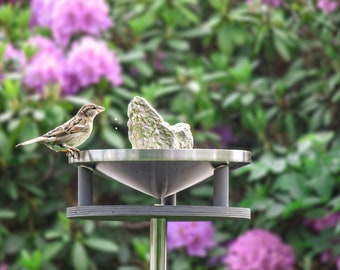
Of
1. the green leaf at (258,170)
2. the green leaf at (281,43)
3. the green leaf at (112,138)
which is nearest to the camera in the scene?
the green leaf at (258,170)

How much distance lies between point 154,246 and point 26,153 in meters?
2.93

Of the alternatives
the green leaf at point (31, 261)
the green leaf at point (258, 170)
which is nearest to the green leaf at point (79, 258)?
the green leaf at point (31, 261)

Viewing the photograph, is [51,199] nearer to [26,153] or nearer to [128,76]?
[26,153]

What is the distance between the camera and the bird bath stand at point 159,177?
10.9ft

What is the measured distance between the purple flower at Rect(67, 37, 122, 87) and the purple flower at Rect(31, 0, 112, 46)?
223 millimetres

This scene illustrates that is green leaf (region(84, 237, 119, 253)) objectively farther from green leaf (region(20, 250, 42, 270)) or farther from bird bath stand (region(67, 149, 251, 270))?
bird bath stand (region(67, 149, 251, 270))

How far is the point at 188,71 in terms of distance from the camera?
692 cm

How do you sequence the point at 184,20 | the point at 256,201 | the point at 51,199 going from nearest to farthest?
the point at 256,201, the point at 51,199, the point at 184,20

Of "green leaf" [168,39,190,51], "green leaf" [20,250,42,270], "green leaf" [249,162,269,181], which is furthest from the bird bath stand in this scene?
"green leaf" [168,39,190,51]

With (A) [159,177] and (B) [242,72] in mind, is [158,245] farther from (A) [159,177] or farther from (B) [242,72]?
(B) [242,72]

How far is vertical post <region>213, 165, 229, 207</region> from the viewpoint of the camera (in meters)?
3.60

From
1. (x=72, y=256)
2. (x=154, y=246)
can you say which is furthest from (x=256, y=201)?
(x=154, y=246)

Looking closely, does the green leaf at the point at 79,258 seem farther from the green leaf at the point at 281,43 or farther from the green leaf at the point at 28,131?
the green leaf at the point at 281,43

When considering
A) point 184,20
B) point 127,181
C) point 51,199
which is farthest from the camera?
point 184,20
